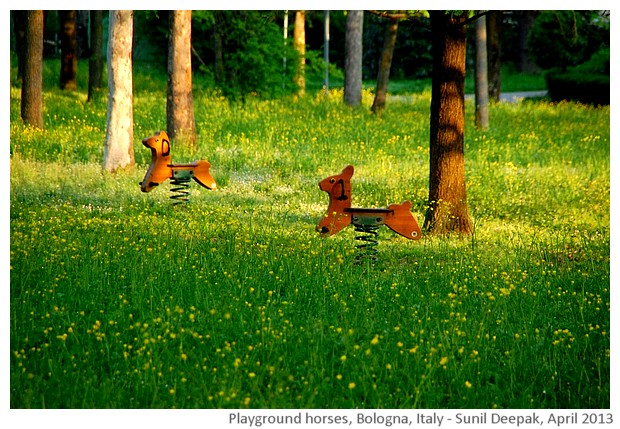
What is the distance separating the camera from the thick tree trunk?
10.1 m

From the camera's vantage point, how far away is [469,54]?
1622 inches

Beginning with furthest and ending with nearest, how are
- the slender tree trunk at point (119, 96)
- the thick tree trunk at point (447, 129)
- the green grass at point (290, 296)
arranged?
1. the slender tree trunk at point (119, 96)
2. the thick tree trunk at point (447, 129)
3. the green grass at point (290, 296)

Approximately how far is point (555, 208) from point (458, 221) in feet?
10.3

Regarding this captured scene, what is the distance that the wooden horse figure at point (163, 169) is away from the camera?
35.4 ft

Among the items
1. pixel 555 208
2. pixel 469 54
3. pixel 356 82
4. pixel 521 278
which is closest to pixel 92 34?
pixel 356 82

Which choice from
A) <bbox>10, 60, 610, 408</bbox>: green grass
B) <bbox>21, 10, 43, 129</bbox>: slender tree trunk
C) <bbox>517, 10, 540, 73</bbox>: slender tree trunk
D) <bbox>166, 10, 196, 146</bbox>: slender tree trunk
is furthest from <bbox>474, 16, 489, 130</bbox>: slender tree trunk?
<bbox>517, 10, 540, 73</bbox>: slender tree trunk

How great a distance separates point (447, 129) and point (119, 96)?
627 cm

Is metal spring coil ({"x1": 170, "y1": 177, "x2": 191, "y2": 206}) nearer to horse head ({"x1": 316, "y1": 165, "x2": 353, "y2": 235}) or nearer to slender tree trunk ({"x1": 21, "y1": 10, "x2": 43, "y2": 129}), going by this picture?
horse head ({"x1": 316, "y1": 165, "x2": 353, "y2": 235})

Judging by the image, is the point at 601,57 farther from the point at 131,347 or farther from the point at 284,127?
the point at 131,347

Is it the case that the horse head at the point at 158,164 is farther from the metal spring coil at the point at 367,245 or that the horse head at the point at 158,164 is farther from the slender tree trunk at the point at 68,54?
the slender tree trunk at the point at 68,54

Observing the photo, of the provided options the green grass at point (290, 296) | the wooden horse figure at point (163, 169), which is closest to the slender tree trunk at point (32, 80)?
the green grass at point (290, 296)

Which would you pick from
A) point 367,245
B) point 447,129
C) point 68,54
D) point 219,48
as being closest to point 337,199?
point 367,245

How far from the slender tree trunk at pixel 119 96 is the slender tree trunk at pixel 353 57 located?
8.71 meters

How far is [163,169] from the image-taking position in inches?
430
